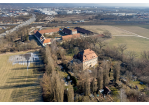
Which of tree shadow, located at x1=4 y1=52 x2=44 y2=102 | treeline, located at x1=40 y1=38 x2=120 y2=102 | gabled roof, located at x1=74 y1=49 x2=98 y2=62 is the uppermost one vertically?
gabled roof, located at x1=74 y1=49 x2=98 y2=62

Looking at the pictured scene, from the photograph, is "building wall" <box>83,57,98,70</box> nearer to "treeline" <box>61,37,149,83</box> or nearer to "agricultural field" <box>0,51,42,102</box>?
"treeline" <box>61,37,149,83</box>

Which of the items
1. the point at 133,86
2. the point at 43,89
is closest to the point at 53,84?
the point at 43,89

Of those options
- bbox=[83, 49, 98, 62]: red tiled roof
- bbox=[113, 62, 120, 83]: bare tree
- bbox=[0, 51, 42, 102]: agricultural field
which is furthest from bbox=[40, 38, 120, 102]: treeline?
bbox=[83, 49, 98, 62]: red tiled roof

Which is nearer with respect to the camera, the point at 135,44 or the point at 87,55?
the point at 87,55

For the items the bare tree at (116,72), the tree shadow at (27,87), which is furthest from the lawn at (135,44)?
the tree shadow at (27,87)

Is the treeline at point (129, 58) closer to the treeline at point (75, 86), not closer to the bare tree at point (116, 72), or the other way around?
the bare tree at point (116, 72)

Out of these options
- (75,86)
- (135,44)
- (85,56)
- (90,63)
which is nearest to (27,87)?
(75,86)

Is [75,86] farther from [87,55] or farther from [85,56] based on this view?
[87,55]

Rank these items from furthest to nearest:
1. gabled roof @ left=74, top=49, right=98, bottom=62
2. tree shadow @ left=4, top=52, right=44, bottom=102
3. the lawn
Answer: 1. the lawn
2. gabled roof @ left=74, top=49, right=98, bottom=62
3. tree shadow @ left=4, top=52, right=44, bottom=102
